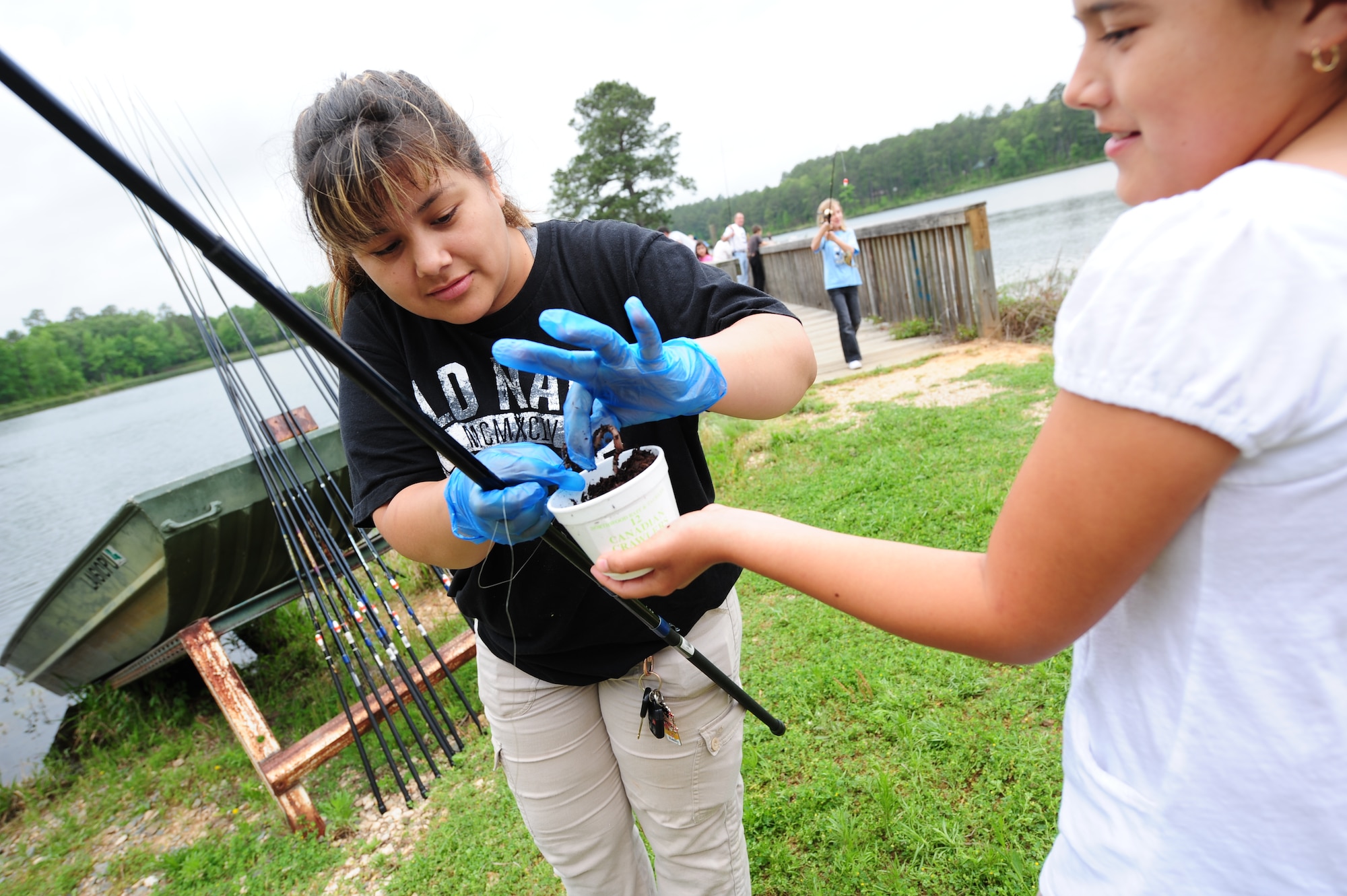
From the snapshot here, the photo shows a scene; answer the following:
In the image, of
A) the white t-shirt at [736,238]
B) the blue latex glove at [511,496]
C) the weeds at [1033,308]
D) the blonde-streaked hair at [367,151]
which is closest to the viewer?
the blue latex glove at [511,496]

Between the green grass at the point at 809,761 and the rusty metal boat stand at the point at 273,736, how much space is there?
0.16 meters

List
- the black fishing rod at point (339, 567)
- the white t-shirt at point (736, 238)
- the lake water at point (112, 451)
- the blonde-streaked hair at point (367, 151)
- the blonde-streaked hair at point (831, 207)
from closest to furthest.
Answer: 1. the blonde-streaked hair at point (367, 151)
2. the black fishing rod at point (339, 567)
3. the lake water at point (112, 451)
4. the blonde-streaked hair at point (831, 207)
5. the white t-shirt at point (736, 238)

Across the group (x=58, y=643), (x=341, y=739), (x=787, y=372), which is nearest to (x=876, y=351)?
(x=341, y=739)

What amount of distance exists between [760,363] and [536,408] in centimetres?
52

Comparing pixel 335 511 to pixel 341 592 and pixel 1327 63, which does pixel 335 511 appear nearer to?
pixel 341 592

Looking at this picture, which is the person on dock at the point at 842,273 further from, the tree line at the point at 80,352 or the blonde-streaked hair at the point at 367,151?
the tree line at the point at 80,352

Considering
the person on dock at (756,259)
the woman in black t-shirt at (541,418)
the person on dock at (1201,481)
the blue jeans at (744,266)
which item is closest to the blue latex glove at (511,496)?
the woman in black t-shirt at (541,418)

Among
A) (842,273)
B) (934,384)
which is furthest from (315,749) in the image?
(842,273)

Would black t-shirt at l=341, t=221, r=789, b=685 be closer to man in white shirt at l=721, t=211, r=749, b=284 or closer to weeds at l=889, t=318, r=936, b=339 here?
weeds at l=889, t=318, r=936, b=339

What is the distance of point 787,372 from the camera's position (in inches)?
63.0

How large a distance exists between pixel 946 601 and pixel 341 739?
3555mm

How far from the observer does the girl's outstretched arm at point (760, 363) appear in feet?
5.03

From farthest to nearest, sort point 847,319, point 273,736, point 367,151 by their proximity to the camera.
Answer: point 847,319
point 273,736
point 367,151

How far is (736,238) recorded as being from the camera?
1577cm
